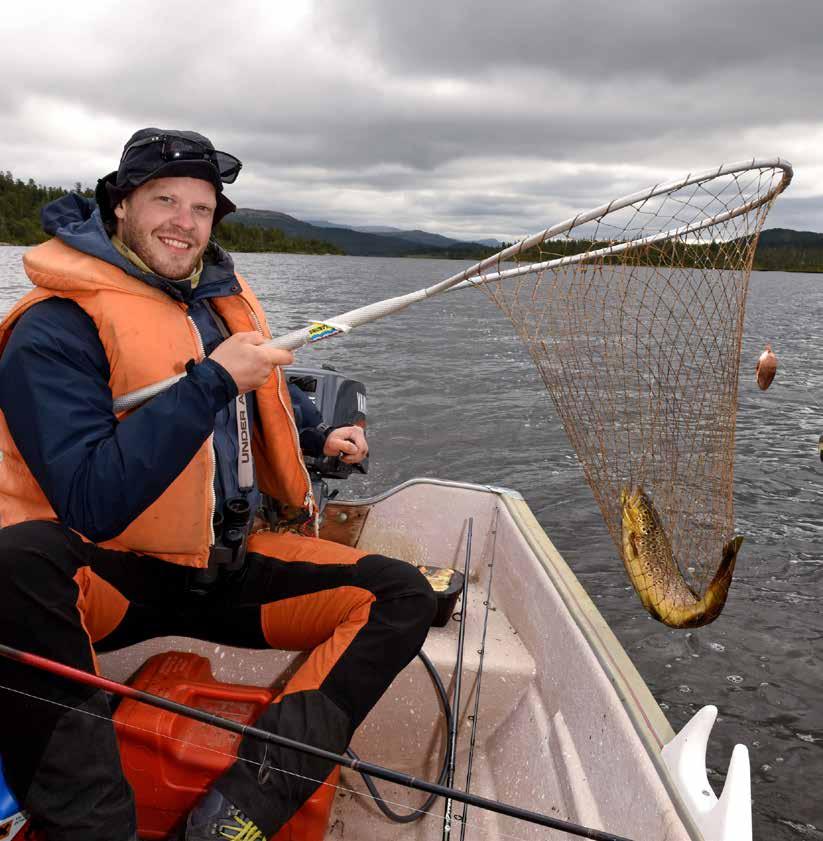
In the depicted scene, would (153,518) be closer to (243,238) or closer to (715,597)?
(715,597)

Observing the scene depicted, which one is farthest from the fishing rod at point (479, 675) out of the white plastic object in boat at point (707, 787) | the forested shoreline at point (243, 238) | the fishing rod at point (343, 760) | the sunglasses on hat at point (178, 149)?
the forested shoreline at point (243, 238)

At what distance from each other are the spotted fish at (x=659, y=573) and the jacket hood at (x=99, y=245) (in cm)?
225

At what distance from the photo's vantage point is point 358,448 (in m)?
3.13

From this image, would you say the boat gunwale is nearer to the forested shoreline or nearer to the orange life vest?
the orange life vest

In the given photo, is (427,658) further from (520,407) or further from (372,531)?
(520,407)

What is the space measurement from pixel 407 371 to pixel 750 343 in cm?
1286

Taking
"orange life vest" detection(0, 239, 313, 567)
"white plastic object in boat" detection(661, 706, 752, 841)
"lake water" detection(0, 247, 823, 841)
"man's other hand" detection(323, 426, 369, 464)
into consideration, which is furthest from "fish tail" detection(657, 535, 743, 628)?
"lake water" detection(0, 247, 823, 841)

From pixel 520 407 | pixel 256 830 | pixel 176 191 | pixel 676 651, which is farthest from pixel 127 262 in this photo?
pixel 520 407

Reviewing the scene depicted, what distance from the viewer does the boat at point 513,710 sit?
1969 mm

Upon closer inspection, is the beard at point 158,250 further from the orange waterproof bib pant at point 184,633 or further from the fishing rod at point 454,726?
the fishing rod at point 454,726

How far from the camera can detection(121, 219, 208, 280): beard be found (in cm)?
239

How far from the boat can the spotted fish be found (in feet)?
1.17

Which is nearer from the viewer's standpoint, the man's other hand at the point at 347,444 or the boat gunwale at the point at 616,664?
the boat gunwale at the point at 616,664

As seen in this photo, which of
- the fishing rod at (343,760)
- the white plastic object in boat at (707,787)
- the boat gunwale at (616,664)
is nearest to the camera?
the fishing rod at (343,760)
